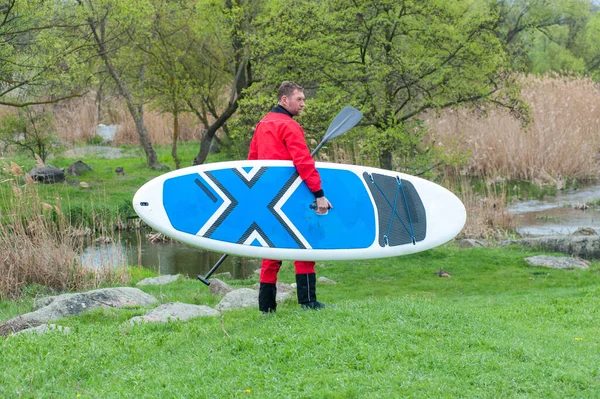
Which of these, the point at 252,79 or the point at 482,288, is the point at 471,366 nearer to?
the point at 482,288

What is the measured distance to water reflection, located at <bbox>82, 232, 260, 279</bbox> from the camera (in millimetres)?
14578

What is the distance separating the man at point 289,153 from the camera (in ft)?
22.8

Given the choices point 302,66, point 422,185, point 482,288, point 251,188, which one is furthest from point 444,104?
point 251,188

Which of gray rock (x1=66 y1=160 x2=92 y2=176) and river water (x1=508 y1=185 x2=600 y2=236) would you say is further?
gray rock (x1=66 y1=160 x2=92 y2=176)

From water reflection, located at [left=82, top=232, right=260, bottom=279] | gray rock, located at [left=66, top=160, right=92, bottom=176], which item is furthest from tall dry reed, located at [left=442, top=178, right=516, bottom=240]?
gray rock, located at [left=66, top=160, right=92, bottom=176]

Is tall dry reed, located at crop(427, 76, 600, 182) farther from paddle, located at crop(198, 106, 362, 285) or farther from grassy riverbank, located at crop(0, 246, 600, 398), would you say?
grassy riverbank, located at crop(0, 246, 600, 398)

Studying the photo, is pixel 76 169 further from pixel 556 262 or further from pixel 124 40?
pixel 556 262

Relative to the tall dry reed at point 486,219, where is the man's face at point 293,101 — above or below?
above

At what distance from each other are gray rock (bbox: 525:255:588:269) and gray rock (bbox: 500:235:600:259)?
0.62 metres

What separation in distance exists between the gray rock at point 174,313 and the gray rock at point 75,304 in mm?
1014

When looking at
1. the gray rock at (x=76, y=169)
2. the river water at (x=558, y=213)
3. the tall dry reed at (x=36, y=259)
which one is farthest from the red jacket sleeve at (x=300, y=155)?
the gray rock at (x=76, y=169)

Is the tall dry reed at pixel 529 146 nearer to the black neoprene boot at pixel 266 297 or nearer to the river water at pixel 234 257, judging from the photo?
the river water at pixel 234 257

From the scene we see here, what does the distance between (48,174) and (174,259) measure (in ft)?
18.1

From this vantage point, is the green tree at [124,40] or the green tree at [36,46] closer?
the green tree at [36,46]
